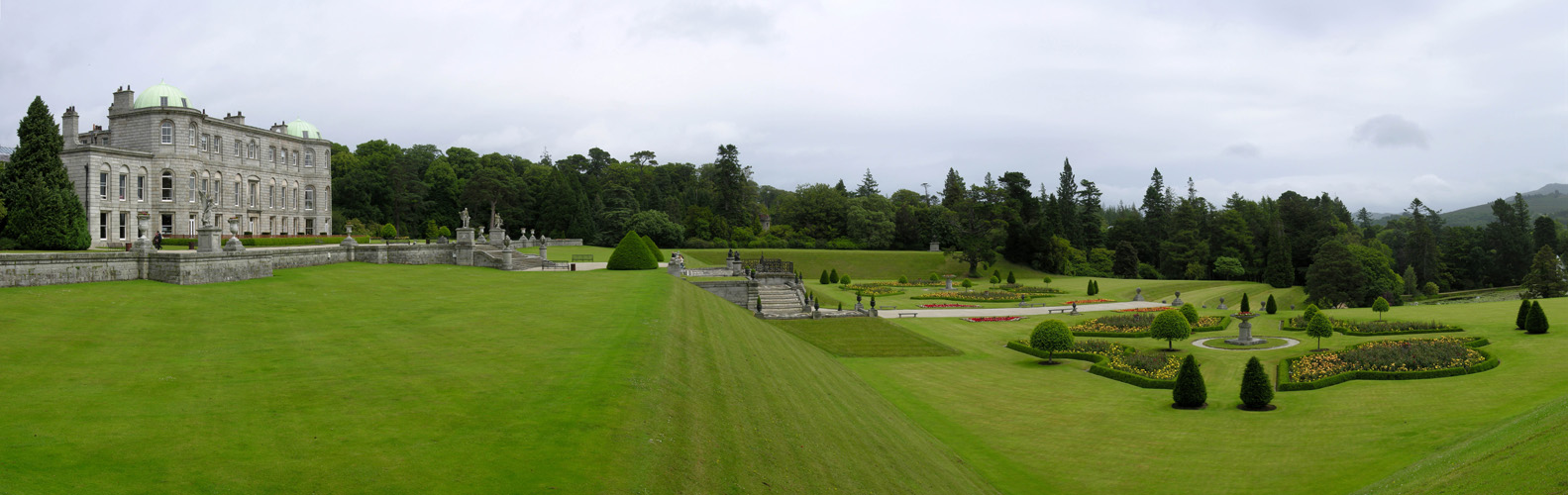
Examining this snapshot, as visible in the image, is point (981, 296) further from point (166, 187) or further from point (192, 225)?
point (166, 187)

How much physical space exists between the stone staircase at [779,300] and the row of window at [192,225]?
3275cm

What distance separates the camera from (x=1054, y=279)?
72438 mm

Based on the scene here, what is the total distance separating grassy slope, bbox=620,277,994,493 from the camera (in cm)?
908

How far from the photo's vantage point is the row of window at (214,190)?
4388 cm

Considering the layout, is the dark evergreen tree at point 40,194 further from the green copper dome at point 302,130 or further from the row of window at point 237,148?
the green copper dome at point 302,130

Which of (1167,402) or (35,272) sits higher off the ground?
(35,272)

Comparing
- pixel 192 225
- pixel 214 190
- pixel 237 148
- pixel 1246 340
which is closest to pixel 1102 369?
pixel 1246 340

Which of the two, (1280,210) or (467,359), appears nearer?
(467,359)

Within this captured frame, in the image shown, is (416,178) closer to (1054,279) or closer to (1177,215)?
(1054,279)

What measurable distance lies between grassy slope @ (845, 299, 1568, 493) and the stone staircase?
11.9 m

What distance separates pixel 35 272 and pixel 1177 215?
318 feet

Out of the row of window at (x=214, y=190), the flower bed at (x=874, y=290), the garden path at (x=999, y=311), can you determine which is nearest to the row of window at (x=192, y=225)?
the row of window at (x=214, y=190)

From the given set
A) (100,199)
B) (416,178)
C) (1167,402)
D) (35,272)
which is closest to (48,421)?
(35,272)

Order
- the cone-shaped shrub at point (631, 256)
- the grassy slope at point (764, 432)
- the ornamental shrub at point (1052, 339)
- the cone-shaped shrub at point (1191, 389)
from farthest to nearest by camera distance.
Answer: the cone-shaped shrub at point (631, 256) < the ornamental shrub at point (1052, 339) < the cone-shaped shrub at point (1191, 389) < the grassy slope at point (764, 432)
